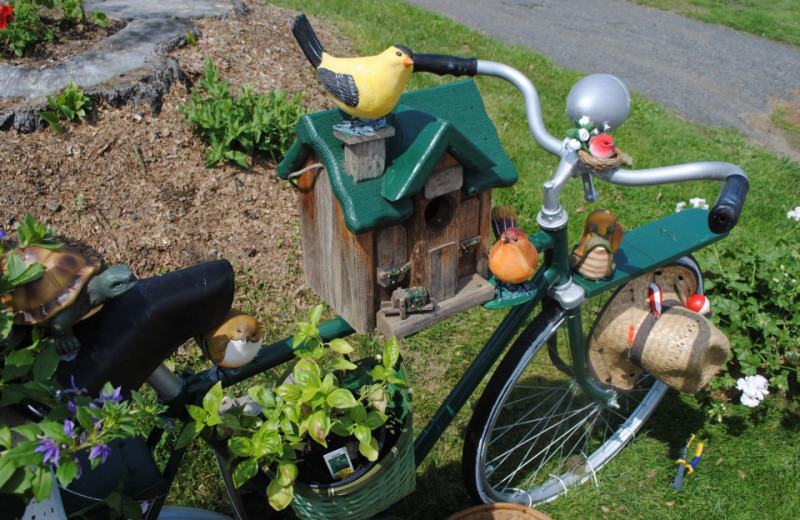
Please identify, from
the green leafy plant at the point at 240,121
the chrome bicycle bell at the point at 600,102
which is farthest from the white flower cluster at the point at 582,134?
the green leafy plant at the point at 240,121

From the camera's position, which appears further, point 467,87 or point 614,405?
point 614,405

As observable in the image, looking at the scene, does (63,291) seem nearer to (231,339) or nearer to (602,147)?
(231,339)

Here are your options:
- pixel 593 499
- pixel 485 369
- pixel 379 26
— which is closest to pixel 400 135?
pixel 485 369

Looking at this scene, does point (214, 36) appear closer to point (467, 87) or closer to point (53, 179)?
point (53, 179)

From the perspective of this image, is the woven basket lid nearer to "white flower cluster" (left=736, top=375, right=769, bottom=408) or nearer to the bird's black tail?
"white flower cluster" (left=736, top=375, right=769, bottom=408)

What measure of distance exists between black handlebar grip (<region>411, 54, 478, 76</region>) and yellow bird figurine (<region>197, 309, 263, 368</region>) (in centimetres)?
79

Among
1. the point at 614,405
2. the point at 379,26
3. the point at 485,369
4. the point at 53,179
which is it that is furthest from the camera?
the point at 379,26

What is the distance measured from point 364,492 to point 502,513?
0.85 metres

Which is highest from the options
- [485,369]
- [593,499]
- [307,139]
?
[307,139]

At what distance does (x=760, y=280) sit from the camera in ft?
11.0

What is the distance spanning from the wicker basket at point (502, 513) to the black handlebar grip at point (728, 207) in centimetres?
135

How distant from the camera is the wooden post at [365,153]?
1573mm

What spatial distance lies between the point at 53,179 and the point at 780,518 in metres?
3.95

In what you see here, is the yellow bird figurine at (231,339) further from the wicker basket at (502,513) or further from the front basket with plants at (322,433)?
the wicker basket at (502,513)
